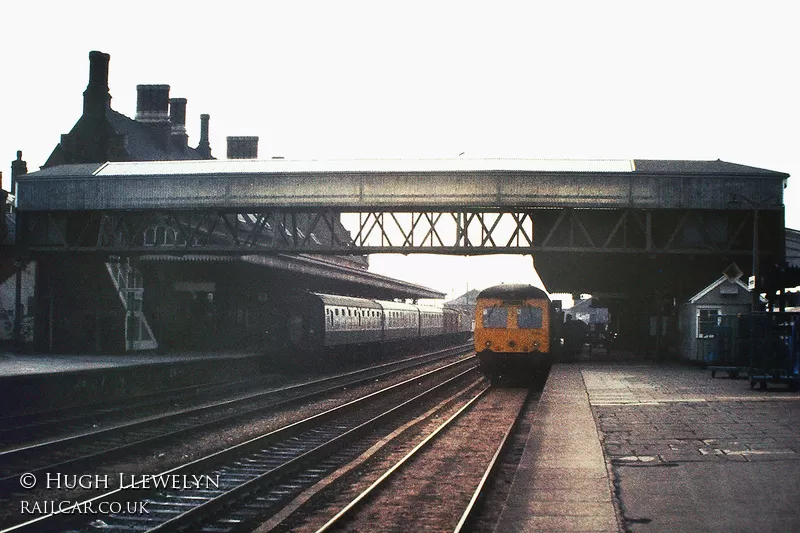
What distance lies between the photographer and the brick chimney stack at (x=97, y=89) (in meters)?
37.2

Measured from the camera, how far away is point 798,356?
17.8 metres

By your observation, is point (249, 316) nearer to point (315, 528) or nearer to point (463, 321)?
point (315, 528)

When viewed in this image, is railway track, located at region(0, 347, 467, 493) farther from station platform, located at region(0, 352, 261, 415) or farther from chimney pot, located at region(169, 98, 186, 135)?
chimney pot, located at region(169, 98, 186, 135)

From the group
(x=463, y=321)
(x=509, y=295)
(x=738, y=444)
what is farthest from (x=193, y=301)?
(x=463, y=321)

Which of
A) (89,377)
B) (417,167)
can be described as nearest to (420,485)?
(89,377)

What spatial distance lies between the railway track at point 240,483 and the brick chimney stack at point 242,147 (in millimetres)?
39688

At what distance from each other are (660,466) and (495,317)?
46.6 ft

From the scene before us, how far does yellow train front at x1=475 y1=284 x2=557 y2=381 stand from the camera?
2328 cm

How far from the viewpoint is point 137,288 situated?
3045 centimetres

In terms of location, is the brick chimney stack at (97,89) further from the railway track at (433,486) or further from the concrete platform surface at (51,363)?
the railway track at (433,486)

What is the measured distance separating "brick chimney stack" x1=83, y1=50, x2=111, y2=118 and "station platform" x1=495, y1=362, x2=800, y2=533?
88.5 ft

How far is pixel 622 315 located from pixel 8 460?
48.7 meters

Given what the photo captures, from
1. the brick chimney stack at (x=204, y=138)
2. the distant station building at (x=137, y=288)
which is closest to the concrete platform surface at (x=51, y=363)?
the distant station building at (x=137, y=288)

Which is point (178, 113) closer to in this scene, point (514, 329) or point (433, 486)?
point (514, 329)
